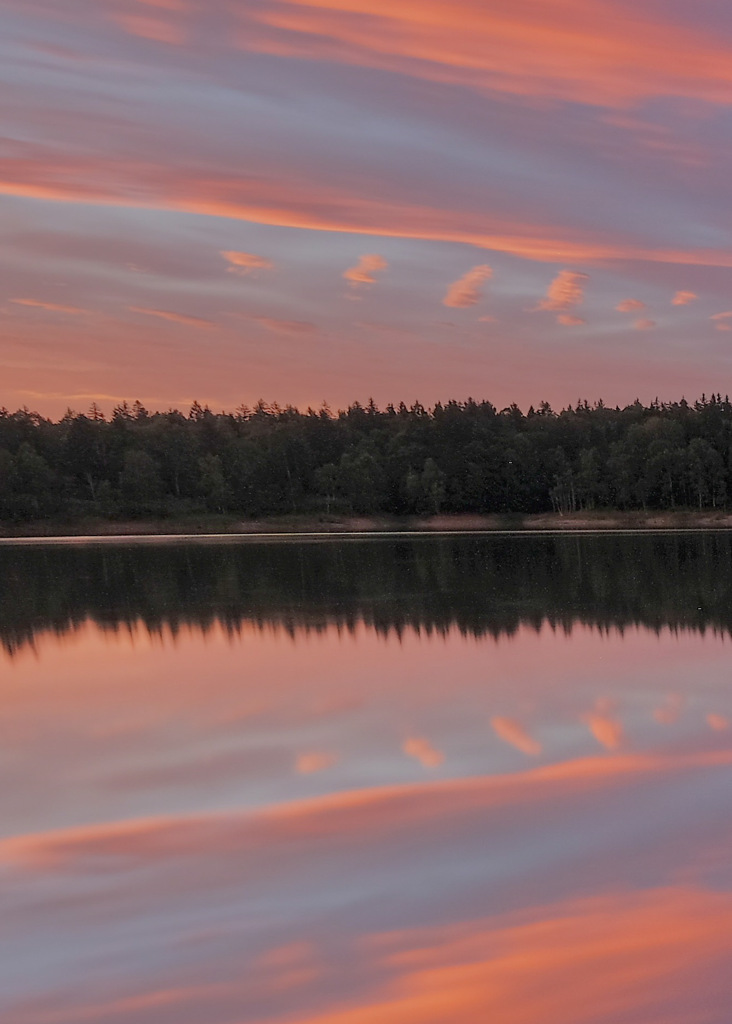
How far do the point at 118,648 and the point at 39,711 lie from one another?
19.7 feet

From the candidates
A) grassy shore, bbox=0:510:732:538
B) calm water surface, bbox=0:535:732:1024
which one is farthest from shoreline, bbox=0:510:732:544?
calm water surface, bbox=0:535:732:1024

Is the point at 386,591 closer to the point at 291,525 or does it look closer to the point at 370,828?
the point at 370,828

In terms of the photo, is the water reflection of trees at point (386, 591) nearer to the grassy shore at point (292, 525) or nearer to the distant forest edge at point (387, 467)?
the grassy shore at point (292, 525)

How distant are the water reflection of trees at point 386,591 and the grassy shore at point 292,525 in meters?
53.4

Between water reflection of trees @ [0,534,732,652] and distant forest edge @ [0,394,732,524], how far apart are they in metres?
62.0

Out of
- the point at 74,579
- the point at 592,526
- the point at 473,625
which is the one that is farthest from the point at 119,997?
the point at 592,526

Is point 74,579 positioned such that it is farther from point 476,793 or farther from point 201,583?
point 476,793

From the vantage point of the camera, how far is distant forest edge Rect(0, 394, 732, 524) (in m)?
115

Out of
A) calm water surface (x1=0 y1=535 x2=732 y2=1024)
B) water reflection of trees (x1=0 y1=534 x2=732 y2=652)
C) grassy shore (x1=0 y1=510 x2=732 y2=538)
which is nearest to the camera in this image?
calm water surface (x1=0 y1=535 x2=732 y2=1024)

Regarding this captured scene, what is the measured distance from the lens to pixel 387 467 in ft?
420

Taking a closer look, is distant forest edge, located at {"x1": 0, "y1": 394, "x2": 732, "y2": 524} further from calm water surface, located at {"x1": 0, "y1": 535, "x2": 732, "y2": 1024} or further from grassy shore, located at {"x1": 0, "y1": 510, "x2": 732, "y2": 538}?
calm water surface, located at {"x1": 0, "y1": 535, "x2": 732, "y2": 1024}

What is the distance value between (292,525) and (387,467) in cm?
1651

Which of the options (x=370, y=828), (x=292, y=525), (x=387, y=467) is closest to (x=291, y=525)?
(x=292, y=525)

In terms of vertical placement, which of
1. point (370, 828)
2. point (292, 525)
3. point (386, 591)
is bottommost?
point (292, 525)
